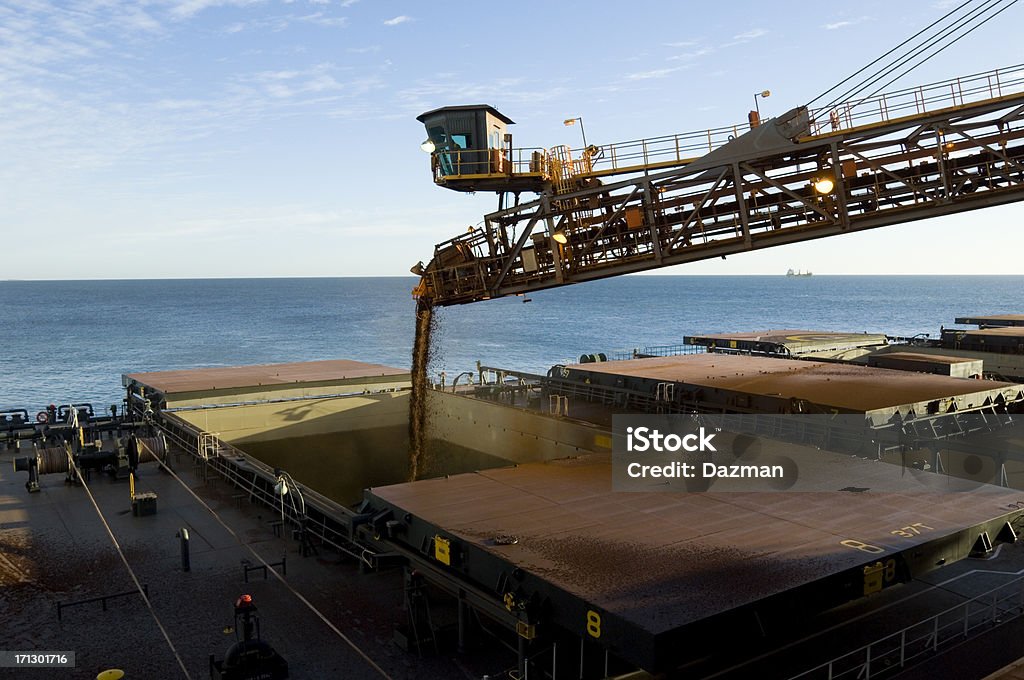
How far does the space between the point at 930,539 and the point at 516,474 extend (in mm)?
8235

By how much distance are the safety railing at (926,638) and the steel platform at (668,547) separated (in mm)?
1466

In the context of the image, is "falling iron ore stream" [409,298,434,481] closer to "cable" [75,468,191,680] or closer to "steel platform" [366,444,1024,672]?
"steel platform" [366,444,1024,672]

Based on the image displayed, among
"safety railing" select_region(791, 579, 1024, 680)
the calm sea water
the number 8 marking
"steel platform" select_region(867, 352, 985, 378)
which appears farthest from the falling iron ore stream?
the calm sea water

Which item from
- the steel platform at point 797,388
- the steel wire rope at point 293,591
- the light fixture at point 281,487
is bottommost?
the steel wire rope at point 293,591

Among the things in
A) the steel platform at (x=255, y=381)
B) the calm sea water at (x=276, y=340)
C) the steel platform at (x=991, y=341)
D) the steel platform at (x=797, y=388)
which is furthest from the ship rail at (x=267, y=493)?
the calm sea water at (x=276, y=340)

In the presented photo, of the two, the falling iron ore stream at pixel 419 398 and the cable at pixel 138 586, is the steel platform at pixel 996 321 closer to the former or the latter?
the falling iron ore stream at pixel 419 398

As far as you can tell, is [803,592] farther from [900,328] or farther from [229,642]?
[900,328]

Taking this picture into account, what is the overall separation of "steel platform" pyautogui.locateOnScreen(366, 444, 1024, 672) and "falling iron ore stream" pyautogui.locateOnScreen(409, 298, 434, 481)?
34.8 ft

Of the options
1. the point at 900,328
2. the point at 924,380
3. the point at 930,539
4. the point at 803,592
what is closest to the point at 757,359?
the point at 924,380

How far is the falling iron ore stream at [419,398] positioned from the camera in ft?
88.3

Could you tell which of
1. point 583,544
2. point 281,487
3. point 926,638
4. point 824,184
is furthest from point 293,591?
point 824,184

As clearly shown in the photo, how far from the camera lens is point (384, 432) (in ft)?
123

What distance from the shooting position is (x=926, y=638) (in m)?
14.1

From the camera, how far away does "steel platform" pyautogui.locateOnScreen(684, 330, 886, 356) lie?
153ft
